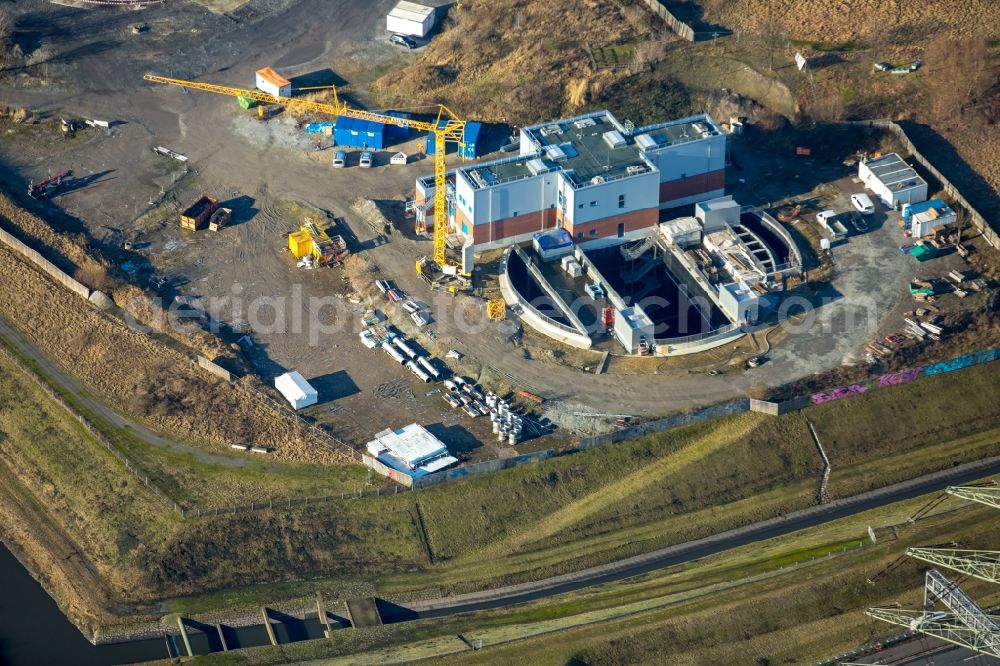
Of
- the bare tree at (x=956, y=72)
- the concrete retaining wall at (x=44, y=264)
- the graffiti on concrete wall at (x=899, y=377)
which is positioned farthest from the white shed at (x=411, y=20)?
the graffiti on concrete wall at (x=899, y=377)

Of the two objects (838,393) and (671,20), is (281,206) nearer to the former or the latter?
(671,20)

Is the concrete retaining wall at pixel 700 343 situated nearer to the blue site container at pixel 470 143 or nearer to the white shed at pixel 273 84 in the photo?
the blue site container at pixel 470 143

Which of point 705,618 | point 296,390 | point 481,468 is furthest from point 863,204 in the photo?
point 296,390

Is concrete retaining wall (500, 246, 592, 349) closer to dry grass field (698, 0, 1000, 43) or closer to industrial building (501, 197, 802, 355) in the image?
industrial building (501, 197, 802, 355)

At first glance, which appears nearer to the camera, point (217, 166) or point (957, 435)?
point (957, 435)

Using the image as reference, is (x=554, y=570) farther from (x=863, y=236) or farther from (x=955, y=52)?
(x=955, y=52)

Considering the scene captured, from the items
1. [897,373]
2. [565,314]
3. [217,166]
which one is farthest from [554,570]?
[217,166]

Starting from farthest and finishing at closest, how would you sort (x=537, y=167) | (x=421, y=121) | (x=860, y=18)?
(x=860, y=18) → (x=421, y=121) → (x=537, y=167)
